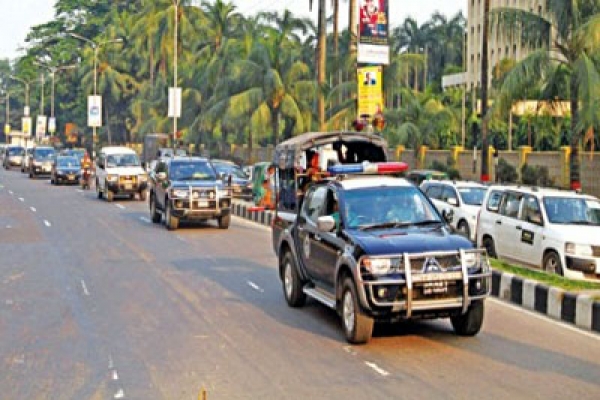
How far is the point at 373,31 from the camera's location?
26766 millimetres

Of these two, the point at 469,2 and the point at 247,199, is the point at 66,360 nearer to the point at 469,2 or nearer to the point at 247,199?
the point at 247,199

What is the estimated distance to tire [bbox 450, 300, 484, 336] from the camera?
11.1 meters

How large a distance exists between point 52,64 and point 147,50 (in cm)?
3521

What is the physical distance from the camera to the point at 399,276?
10445 millimetres

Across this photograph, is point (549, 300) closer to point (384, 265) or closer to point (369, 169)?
point (369, 169)

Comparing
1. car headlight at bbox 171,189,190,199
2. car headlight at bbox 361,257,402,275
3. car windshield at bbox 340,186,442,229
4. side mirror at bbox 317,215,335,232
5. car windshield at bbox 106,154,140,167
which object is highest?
car windshield at bbox 106,154,140,167

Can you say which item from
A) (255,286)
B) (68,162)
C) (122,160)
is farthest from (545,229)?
(68,162)

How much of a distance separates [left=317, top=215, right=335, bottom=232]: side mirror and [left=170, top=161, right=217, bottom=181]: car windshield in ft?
51.0


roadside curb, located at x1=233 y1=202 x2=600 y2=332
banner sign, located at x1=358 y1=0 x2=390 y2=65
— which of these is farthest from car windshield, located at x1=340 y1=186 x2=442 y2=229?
banner sign, located at x1=358 y1=0 x2=390 y2=65

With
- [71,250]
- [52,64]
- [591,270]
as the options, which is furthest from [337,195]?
[52,64]

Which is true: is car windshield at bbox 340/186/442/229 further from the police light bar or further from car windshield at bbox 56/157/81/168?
car windshield at bbox 56/157/81/168

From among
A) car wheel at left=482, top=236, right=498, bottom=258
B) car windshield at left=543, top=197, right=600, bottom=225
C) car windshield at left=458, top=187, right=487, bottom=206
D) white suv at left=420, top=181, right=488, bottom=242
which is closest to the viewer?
car windshield at left=543, top=197, right=600, bottom=225

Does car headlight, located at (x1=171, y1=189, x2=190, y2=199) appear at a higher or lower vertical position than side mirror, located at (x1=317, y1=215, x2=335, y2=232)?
lower

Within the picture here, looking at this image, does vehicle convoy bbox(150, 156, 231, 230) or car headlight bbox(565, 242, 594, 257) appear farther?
vehicle convoy bbox(150, 156, 231, 230)
